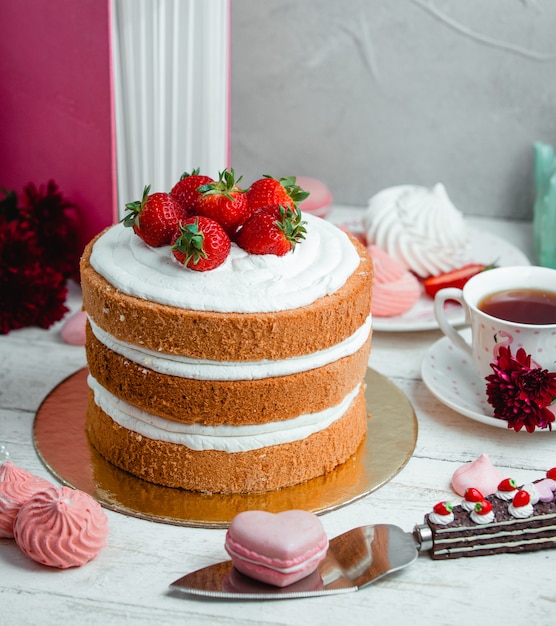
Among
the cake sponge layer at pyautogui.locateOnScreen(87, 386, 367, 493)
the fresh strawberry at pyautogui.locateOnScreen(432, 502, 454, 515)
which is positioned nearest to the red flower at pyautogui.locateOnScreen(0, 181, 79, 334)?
the cake sponge layer at pyautogui.locateOnScreen(87, 386, 367, 493)

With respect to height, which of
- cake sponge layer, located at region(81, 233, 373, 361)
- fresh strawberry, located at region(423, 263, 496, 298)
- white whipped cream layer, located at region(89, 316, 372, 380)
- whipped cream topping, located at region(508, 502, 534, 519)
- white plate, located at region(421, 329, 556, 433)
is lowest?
white plate, located at region(421, 329, 556, 433)

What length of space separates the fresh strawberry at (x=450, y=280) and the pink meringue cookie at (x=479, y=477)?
71 cm

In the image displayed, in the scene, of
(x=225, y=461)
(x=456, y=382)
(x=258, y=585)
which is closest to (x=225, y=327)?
(x=225, y=461)

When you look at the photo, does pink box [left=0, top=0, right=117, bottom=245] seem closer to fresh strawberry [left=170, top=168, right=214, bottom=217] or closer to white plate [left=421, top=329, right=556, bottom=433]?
fresh strawberry [left=170, top=168, right=214, bottom=217]

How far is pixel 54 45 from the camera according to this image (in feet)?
6.82

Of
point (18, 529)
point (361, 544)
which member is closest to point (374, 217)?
point (361, 544)

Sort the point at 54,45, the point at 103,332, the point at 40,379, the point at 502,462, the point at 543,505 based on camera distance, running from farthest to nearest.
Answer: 1. the point at 54,45
2. the point at 40,379
3. the point at 502,462
4. the point at 103,332
5. the point at 543,505

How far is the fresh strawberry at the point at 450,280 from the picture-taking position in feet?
7.21

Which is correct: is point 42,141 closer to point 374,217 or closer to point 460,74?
point 374,217

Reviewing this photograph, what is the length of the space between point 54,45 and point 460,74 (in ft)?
3.75

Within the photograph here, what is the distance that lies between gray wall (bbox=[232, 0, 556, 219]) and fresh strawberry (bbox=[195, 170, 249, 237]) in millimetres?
1286

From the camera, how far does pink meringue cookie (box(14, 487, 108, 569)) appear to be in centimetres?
131

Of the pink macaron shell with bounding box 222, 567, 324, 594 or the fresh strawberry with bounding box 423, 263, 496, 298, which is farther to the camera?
the fresh strawberry with bounding box 423, 263, 496, 298

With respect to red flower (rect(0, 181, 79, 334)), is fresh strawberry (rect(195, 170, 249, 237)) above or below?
above
